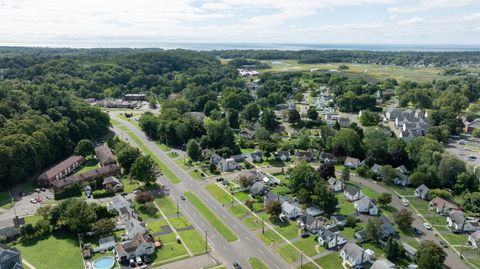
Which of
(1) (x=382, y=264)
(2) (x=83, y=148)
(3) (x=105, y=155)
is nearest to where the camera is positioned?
(1) (x=382, y=264)

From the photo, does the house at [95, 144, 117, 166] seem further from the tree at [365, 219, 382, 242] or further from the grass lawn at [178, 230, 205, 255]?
the tree at [365, 219, 382, 242]

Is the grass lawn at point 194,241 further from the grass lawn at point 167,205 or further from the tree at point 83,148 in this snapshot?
the tree at point 83,148

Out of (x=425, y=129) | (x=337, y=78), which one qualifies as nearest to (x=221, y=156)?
(x=425, y=129)

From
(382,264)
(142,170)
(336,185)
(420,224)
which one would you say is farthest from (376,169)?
(142,170)

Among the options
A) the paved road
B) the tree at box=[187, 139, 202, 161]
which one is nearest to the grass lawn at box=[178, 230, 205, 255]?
the paved road

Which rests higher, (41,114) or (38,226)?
(41,114)

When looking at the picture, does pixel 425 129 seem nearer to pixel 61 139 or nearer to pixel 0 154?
pixel 61 139

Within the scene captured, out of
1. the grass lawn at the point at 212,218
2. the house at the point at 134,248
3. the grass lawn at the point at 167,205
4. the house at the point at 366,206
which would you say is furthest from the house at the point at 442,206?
the house at the point at 134,248

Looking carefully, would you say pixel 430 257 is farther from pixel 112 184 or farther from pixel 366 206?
pixel 112 184
